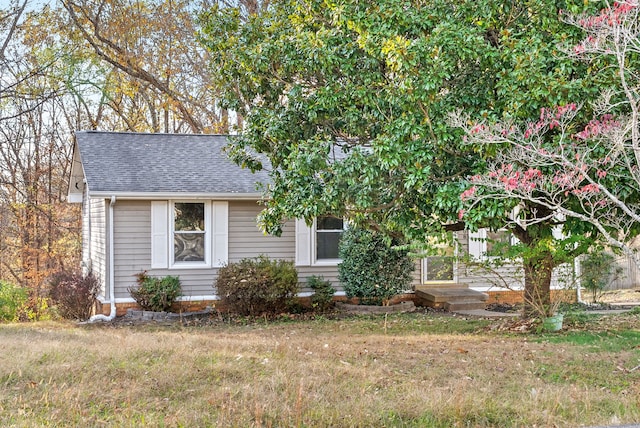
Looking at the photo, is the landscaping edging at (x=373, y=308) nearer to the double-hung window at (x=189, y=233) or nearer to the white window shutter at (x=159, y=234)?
the double-hung window at (x=189, y=233)

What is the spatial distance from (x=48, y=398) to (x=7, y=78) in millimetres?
19399

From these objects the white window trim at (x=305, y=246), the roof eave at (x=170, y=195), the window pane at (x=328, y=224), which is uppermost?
the roof eave at (x=170, y=195)

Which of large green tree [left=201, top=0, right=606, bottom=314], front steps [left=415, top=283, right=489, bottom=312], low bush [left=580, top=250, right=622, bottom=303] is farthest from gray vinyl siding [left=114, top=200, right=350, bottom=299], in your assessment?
low bush [left=580, top=250, right=622, bottom=303]

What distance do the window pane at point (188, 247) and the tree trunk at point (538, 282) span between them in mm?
6864

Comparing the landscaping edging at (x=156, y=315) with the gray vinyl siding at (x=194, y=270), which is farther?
the gray vinyl siding at (x=194, y=270)

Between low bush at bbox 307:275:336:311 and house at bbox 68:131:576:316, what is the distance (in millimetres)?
408

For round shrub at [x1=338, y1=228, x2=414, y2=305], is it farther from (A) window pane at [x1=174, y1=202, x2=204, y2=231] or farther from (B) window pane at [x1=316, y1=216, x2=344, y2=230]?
(A) window pane at [x1=174, y1=202, x2=204, y2=231]

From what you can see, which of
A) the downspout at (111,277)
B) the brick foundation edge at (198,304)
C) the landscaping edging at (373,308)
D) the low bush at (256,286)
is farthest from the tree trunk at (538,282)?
the downspout at (111,277)

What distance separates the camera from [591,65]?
7.61m

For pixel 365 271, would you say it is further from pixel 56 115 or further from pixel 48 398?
pixel 56 115

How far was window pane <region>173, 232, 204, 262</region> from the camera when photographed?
43.4ft

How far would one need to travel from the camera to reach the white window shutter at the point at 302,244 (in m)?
13.8

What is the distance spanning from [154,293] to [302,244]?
3.44 meters

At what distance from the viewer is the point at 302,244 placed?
13867mm
